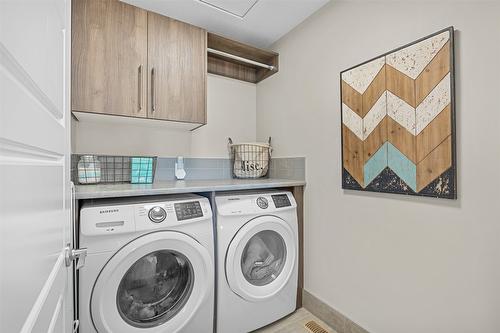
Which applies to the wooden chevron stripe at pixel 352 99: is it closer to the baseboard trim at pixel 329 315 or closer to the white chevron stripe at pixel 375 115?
the white chevron stripe at pixel 375 115

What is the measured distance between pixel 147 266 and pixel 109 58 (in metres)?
1.29

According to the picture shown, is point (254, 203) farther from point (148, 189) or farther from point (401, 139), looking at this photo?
point (401, 139)

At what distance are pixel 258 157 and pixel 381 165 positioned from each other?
1.02 m

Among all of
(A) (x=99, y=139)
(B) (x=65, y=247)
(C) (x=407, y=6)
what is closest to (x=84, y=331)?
(B) (x=65, y=247)

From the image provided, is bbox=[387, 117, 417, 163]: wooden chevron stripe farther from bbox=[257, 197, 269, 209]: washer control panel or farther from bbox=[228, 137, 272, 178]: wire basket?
bbox=[228, 137, 272, 178]: wire basket

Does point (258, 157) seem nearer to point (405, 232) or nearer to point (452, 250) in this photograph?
point (405, 232)

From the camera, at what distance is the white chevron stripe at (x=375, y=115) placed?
4.42 ft

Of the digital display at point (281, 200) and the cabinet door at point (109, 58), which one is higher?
the cabinet door at point (109, 58)

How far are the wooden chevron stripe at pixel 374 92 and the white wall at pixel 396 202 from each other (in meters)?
0.15

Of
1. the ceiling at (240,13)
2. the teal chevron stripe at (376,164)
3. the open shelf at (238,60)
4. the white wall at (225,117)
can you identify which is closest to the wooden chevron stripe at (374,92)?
the teal chevron stripe at (376,164)

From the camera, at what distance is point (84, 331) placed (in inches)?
43.6

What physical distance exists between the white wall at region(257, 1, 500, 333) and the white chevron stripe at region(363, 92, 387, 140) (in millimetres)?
219

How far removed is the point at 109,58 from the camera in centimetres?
150

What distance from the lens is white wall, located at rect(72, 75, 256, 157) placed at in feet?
5.99
